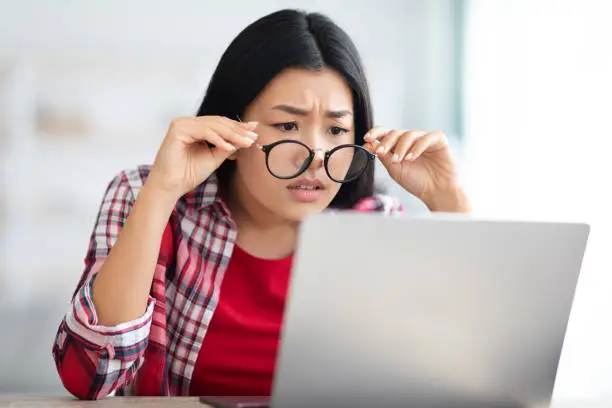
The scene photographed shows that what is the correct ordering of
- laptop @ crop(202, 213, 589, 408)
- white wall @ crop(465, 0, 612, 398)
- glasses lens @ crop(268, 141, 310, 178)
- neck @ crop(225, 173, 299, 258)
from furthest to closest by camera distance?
white wall @ crop(465, 0, 612, 398)
neck @ crop(225, 173, 299, 258)
glasses lens @ crop(268, 141, 310, 178)
laptop @ crop(202, 213, 589, 408)

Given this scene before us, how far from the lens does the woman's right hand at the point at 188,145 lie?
1303mm

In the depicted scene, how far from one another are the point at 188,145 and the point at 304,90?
0.23 m

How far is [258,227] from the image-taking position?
1.57 meters

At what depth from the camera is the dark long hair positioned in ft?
4.69

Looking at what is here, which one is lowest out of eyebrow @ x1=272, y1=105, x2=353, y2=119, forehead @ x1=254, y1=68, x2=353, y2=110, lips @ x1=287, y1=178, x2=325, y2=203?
lips @ x1=287, y1=178, x2=325, y2=203

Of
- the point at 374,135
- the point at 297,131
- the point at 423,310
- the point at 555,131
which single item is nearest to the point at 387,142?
the point at 374,135

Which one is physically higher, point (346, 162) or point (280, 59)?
point (280, 59)

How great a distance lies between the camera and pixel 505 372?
954 mm

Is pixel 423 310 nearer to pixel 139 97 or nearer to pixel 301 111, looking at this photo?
pixel 301 111

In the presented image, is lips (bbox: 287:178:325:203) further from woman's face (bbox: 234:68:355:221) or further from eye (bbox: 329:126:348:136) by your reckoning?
eye (bbox: 329:126:348:136)

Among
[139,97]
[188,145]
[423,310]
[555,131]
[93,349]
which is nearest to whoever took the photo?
[423,310]

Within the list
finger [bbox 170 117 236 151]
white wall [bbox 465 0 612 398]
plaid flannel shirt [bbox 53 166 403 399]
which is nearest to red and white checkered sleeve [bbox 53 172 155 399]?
plaid flannel shirt [bbox 53 166 403 399]

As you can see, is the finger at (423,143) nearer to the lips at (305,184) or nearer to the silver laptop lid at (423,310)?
the lips at (305,184)

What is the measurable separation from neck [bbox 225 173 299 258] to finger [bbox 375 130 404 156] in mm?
251
